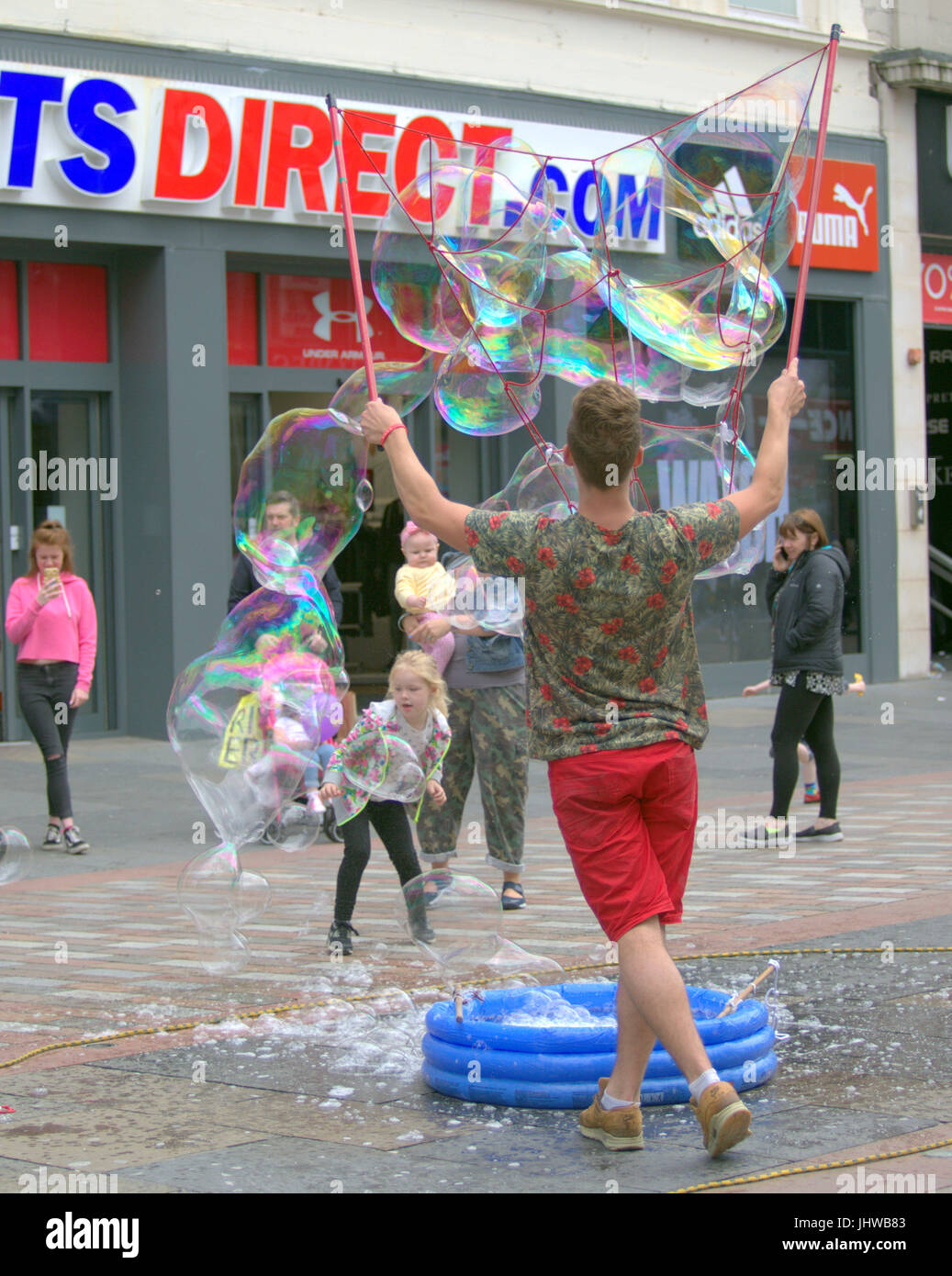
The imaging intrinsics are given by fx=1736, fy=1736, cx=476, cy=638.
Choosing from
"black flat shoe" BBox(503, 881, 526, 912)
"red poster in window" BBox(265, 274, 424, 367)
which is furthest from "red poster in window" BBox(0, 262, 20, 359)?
"black flat shoe" BBox(503, 881, 526, 912)

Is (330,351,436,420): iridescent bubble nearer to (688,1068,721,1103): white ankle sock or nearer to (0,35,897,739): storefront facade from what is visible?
(688,1068,721,1103): white ankle sock

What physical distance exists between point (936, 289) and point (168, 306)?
9.68 meters

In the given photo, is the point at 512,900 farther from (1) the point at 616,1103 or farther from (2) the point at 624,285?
(1) the point at 616,1103

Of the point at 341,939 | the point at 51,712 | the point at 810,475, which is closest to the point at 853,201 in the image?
the point at 810,475

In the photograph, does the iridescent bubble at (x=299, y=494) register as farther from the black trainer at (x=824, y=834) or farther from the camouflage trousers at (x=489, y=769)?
the black trainer at (x=824, y=834)

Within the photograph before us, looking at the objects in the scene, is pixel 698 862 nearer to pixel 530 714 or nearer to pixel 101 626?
pixel 530 714

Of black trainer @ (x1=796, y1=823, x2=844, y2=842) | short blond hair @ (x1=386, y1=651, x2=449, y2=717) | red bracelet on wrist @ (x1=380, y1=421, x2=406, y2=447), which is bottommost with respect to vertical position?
black trainer @ (x1=796, y1=823, x2=844, y2=842)

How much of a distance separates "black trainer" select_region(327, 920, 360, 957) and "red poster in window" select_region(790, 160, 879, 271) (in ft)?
41.0

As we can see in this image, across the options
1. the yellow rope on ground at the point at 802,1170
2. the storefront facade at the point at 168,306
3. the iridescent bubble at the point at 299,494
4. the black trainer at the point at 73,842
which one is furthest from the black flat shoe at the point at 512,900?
the storefront facade at the point at 168,306

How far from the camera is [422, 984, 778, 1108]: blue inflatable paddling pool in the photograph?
181 inches

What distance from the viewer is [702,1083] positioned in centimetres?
401

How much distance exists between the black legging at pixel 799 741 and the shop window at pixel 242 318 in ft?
22.3
